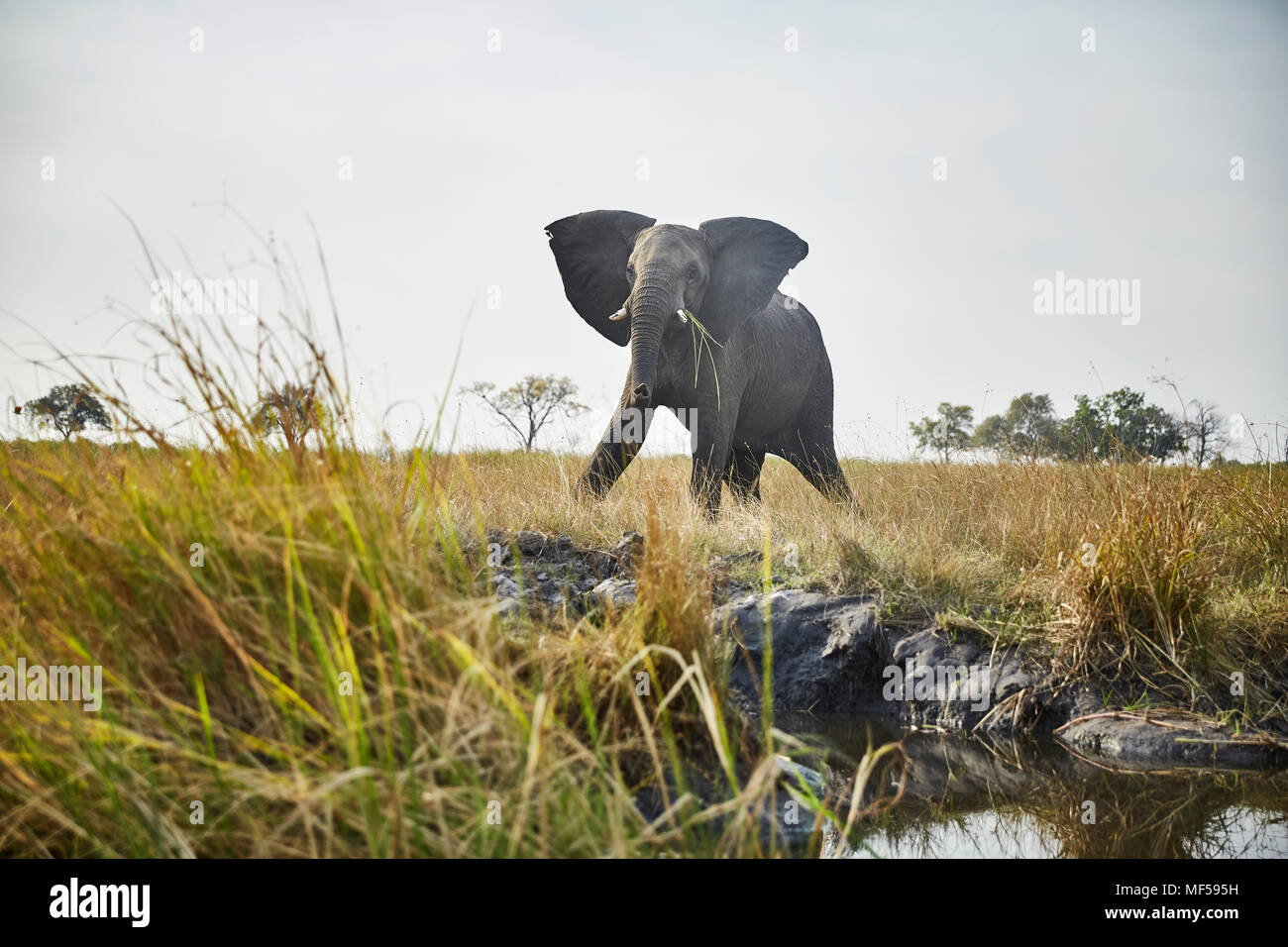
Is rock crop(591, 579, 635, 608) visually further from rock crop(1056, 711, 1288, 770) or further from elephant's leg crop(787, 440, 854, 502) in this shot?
elephant's leg crop(787, 440, 854, 502)

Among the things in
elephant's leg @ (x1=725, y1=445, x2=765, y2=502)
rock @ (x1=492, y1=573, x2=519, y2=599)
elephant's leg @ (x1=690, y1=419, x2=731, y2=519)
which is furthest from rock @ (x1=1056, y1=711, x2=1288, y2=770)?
elephant's leg @ (x1=725, y1=445, x2=765, y2=502)

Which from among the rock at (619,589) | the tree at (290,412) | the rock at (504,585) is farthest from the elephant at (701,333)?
the tree at (290,412)

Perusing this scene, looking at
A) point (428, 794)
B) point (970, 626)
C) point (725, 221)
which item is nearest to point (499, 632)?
point (428, 794)

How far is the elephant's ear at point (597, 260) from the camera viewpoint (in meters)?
8.98

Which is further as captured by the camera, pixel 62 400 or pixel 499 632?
pixel 62 400

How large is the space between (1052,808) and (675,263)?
522cm

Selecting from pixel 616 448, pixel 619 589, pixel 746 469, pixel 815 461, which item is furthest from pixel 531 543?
pixel 815 461

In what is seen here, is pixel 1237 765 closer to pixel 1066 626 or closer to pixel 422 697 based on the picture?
pixel 1066 626

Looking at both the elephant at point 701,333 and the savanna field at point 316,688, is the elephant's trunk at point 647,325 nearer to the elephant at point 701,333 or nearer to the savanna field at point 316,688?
the elephant at point 701,333

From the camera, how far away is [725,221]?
906 cm
